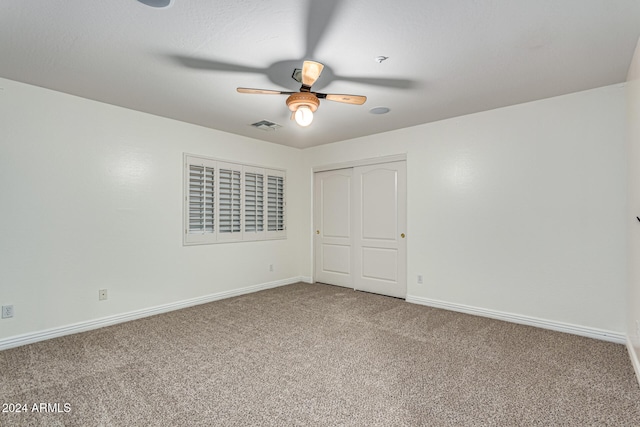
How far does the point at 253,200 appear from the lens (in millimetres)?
5000

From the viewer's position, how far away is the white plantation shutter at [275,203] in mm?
5262

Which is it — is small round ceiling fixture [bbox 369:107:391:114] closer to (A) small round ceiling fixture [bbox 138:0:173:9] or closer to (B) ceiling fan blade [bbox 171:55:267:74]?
(B) ceiling fan blade [bbox 171:55:267:74]

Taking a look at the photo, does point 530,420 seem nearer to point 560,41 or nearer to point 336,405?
point 336,405

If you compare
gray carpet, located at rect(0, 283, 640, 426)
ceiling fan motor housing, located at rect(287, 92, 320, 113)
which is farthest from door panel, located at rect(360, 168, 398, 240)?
ceiling fan motor housing, located at rect(287, 92, 320, 113)

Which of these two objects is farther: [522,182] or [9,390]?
[522,182]

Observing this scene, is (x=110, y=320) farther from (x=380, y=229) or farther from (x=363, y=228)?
(x=380, y=229)

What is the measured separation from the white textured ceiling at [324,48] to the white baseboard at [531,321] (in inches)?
91.1

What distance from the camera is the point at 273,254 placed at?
529cm

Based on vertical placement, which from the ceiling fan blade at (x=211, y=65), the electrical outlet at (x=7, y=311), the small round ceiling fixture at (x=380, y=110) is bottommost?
the electrical outlet at (x=7, y=311)

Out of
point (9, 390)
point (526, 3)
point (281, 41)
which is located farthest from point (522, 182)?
point (9, 390)

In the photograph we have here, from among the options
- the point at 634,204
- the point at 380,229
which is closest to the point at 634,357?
the point at 634,204

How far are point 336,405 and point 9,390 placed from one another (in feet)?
7.13

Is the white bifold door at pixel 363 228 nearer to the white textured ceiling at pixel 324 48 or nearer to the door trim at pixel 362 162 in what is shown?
the door trim at pixel 362 162

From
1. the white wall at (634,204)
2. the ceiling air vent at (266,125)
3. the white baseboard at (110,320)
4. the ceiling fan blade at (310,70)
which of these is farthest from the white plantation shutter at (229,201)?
the white wall at (634,204)
